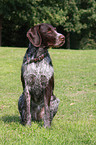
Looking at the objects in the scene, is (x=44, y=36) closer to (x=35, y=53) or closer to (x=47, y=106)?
(x=35, y=53)

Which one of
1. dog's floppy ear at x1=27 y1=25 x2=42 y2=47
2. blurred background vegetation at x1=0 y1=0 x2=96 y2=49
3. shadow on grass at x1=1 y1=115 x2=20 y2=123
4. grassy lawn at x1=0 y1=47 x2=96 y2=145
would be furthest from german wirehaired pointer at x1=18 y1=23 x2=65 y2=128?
blurred background vegetation at x1=0 y1=0 x2=96 y2=49

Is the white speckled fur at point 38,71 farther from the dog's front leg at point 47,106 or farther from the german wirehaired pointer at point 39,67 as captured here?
the dog's front leg at point 47,106

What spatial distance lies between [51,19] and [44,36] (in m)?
25.3

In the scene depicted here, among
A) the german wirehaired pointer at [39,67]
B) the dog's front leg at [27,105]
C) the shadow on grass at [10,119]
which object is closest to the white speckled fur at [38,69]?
the german wirehaired pointer at [39,67]

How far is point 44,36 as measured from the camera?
432 cm

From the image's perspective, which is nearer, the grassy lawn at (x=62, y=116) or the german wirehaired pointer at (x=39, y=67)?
the grassy lawn at (x=62, y=116)

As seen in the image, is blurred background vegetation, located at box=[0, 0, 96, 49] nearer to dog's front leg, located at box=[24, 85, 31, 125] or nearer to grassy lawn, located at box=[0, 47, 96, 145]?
grassy lawn, located at box=[0, 47, 96, 145]

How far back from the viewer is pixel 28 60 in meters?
4.33

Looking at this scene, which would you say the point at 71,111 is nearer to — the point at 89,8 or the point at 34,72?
the point at 34,72

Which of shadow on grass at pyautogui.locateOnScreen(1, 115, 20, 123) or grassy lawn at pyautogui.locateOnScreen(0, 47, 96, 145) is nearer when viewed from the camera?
grassy lawn at pyautogui.locateOnScreen(0, 47, 96, 145)

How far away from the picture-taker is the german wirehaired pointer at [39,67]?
14.1 ft

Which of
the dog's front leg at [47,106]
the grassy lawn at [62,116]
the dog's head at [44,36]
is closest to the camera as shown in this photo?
the grassy lawn at [62,116]

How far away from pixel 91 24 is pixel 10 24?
12.0 meters

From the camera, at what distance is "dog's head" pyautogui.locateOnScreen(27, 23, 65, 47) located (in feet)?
14.0
